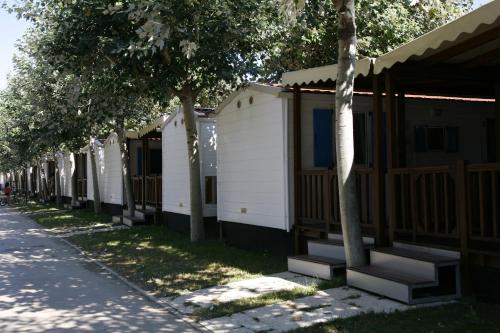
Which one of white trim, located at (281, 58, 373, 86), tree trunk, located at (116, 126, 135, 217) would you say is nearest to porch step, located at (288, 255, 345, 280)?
white trim, located at (281, 58, 373, 86)

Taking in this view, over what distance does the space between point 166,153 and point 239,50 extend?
20.9 ft

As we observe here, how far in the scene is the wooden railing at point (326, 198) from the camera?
905 cm

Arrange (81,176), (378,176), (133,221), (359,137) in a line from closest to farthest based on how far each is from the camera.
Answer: (378,176) < (359,137) < (133,221) < (81,176)

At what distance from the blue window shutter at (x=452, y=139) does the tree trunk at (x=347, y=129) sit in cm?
504

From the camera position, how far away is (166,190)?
17.3 m

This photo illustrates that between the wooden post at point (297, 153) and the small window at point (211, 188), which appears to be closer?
the wooden post at point (297, 153)

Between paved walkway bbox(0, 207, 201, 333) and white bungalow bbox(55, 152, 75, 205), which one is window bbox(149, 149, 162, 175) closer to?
paved walkway bbox(0, 207, 201, 333)

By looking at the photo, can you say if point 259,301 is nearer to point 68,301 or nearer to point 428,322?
point 428,322

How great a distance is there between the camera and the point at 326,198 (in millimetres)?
9242

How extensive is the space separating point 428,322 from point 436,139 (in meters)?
6.58

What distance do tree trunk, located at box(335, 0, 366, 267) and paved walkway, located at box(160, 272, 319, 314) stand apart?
864 millimetres

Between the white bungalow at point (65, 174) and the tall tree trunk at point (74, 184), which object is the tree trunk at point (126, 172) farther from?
the white bungalow at point (65, 174)

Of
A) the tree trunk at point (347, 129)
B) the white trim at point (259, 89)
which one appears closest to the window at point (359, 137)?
the white trim at point (259, 89)

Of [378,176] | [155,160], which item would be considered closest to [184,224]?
[155,160]
